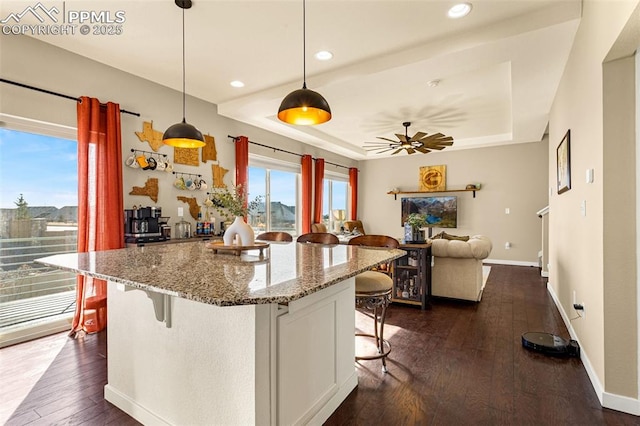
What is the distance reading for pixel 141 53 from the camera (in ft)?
10.8

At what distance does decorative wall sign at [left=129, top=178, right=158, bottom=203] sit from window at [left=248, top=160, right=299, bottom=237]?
6.12 ft

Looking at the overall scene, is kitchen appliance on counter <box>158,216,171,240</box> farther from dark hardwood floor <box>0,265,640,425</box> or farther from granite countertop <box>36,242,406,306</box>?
granite countertop <box>36,242,406,306</box>

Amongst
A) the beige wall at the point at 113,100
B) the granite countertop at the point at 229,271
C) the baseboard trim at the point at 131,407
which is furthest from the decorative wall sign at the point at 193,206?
the baseboard trim at the point at 131,407

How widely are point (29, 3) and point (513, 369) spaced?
4623mm

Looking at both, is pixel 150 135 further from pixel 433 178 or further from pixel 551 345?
pixel 433 178

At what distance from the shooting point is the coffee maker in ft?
11.8

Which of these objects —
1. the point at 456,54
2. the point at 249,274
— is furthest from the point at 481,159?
the point at 249,274

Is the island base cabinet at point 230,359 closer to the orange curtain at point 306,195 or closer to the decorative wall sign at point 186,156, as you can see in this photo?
the decorative wall sign at point 186,156

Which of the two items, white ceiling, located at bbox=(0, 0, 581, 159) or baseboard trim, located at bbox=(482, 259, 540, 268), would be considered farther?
baseboard trim, located at bbox=(482, 259, 540, 268)

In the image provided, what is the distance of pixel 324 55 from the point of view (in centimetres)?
331

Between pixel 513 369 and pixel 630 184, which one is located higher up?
pixel 630 184

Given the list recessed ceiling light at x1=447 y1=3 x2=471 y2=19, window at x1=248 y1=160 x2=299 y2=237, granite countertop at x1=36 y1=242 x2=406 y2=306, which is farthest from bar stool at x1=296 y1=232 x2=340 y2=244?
window at x1=248 y1=160 x2=299 y2=237

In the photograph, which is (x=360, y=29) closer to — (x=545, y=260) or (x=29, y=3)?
(x=29, y=3)

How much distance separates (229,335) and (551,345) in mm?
2653
